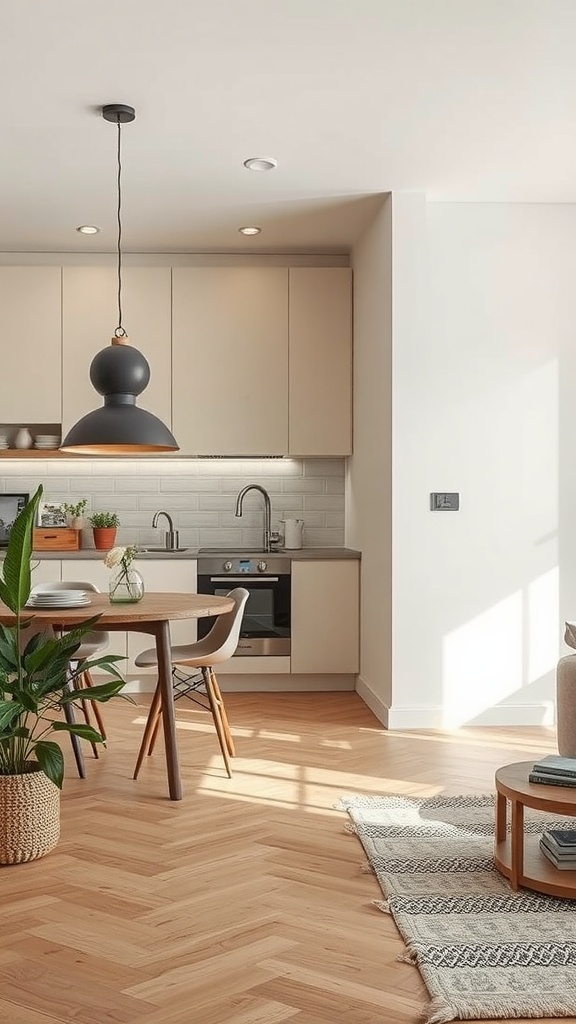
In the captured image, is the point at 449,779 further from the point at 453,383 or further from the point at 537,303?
the point at 537,303

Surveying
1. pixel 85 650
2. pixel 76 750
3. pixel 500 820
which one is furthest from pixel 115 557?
pixel 500 820

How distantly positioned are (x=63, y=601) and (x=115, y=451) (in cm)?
87

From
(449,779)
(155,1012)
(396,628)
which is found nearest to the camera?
(155,1012)

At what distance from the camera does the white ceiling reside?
11.9 ft

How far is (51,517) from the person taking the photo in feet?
22.8

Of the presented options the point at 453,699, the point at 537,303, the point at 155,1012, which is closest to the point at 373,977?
the point at 155,1012

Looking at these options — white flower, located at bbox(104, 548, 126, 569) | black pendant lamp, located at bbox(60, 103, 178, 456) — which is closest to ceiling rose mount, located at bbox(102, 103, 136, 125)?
black pendant lamp, located at bbox(60, 103, 178, 456)

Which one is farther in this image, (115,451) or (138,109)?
(115,451)

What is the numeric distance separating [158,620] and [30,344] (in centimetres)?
326

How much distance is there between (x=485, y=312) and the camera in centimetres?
573

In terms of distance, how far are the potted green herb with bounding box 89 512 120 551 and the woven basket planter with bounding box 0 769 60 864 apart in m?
3.37

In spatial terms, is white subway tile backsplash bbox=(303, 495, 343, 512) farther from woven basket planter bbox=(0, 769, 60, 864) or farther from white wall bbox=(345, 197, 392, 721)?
woven basket planter bbox=(0, 769, 60, 864)

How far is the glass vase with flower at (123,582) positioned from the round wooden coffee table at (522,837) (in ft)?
5.87

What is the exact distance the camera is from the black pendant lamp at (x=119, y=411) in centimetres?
434
